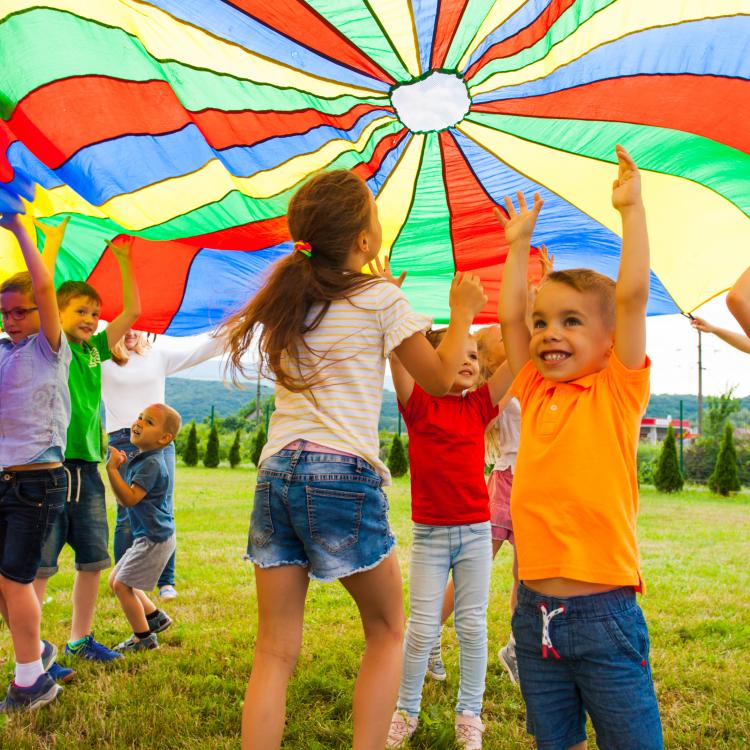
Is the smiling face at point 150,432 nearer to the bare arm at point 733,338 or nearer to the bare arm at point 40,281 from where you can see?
the bare arm at point 40,281

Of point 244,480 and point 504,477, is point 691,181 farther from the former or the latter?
point 244,480

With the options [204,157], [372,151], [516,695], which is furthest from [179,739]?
[372,151]

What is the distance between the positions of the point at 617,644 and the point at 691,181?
2125 mm

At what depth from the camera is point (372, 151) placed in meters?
2.94

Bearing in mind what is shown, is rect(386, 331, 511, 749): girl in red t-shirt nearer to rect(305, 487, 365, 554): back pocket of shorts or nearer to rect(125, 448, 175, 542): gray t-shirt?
rect(305, 487, 365, 554): back pocket of shorts

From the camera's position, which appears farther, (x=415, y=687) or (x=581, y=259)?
(x=581, y=259)

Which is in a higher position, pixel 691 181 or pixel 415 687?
pixel 691 181

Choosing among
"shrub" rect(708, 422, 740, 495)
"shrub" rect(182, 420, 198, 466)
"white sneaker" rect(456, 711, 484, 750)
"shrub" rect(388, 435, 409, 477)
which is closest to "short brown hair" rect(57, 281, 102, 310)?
"white sneaker" rect(456, 711, 484, 750)

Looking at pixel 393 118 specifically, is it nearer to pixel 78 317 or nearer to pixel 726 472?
pixel 78 317

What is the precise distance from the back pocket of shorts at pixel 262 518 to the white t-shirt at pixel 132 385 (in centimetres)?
223

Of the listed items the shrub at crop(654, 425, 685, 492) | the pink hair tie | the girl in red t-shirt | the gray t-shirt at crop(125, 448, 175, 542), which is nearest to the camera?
the pink hair tie

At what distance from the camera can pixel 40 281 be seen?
7.68 feet

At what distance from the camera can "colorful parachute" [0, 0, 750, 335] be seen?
2273mm

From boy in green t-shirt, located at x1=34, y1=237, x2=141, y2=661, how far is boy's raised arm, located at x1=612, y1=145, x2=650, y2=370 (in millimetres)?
1987
